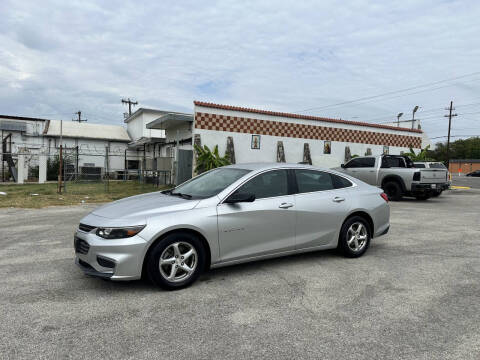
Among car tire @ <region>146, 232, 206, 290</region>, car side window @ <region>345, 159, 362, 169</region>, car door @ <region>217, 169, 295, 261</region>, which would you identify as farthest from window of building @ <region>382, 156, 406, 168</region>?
car tire @ <region>146, 232, 206, 290</region>

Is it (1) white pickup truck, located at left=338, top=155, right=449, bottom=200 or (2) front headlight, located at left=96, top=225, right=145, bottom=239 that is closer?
(2) front headlight, located at left=96, top=225, right=145, bottom=239

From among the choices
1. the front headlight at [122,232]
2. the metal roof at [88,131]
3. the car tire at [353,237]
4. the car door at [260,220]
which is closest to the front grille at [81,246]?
the front headlight at [122,232]

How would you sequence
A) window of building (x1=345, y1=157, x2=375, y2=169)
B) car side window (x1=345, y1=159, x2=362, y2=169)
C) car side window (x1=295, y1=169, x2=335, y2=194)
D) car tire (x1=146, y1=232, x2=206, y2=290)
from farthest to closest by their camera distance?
car side window (x1=345, y1=159, x2=362, y2=169) < window of building (x1=345, y1=157, x2=375, y2=169) < car side window (x1=295, y1=169, x2=335, y2=194) < car tire (x1=146, y1=232, x2=206, y2=290)

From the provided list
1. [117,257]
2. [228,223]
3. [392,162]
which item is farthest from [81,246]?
[392,162]

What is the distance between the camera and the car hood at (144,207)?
3.99 m

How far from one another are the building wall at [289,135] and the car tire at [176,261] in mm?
14065

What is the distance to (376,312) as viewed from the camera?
138 inches

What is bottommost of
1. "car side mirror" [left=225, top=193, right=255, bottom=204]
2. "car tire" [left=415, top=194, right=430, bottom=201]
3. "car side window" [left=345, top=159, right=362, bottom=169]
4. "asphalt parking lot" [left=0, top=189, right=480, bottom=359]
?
"asphalt parking lot" [left=0, top=189, right=480, bottom=359]

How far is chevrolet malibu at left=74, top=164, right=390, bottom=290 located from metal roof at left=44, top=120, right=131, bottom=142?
31349 millimetres

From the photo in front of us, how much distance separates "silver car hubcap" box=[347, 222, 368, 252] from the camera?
5.41 m

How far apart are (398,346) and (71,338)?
2.65 meters

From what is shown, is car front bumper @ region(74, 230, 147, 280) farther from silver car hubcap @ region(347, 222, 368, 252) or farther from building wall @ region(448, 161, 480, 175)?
building wall @ region(448, 161, 480, 175)

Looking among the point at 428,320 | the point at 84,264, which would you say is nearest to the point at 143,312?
the point at 84,264

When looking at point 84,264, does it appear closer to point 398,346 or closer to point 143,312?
point 143,312
